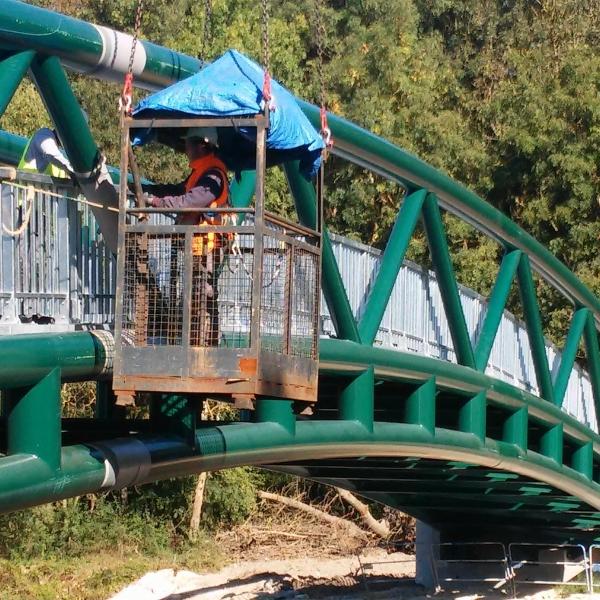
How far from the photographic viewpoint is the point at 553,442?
18094 mm

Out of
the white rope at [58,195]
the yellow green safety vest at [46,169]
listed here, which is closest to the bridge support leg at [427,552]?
the yellow green safety vest at [46,169]

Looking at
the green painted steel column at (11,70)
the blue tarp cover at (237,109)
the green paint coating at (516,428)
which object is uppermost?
the green painted steel column at (11,70)

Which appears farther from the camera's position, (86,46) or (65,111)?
(86,46)

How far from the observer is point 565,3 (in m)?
38.3

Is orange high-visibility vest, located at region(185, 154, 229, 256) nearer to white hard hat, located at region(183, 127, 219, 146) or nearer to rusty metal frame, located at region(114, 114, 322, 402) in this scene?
white hard hat, located at region(183, 127, 219, 146)

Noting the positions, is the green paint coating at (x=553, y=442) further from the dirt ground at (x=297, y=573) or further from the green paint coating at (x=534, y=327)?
the dirt ground at (x=297, y=573)

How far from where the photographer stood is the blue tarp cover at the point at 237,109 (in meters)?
7.71

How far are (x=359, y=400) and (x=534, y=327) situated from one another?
18.6 ft

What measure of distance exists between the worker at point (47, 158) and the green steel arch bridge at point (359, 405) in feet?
0.64

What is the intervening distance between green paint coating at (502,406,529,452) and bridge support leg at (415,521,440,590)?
6.89 meters

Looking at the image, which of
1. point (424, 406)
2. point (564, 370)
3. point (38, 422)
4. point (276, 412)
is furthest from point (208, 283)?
point (564, 370)

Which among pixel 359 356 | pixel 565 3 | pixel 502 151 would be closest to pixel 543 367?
pixel 359 356

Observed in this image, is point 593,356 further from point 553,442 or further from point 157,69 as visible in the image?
point 157,69

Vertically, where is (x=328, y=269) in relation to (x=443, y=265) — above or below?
below
